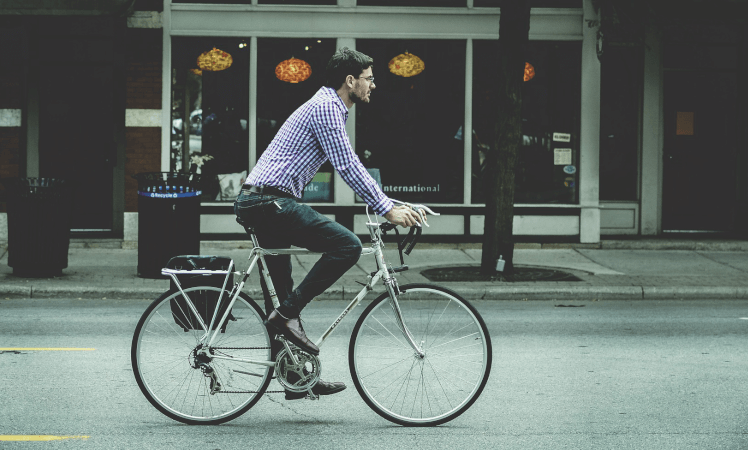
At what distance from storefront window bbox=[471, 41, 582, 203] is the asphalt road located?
18.2 feet

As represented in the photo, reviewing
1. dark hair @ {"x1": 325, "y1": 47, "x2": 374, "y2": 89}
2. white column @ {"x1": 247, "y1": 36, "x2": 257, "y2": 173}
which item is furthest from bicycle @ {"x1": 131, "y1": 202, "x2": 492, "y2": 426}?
white column @ {"x1": 247, "y1": 36, "x2": 257, "y2": 173}

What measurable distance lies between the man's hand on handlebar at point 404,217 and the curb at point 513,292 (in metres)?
5.44

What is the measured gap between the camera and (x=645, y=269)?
497 inches

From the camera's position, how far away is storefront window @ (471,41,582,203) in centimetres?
1464

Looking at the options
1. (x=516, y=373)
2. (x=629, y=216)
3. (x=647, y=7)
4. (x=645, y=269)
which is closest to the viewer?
(x=516, y=373)

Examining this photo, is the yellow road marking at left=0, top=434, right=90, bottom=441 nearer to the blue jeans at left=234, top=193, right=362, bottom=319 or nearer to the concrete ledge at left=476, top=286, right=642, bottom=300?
the blue jeans at left=234, top=193, right=362, bottom=319

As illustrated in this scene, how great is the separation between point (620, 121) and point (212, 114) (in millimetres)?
6057

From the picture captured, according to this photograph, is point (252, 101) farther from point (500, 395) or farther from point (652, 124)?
point (500, 395)

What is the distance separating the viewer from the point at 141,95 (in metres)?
14.2

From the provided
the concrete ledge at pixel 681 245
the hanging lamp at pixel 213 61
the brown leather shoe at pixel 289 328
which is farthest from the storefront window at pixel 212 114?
the brown leather shoe at pixel 289 328

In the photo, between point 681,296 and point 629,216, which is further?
point 629,216

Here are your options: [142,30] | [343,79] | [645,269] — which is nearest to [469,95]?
[645,269]

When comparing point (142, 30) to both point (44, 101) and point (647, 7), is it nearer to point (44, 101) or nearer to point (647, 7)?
point (44, 101)

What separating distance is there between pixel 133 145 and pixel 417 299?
31.8 feet
